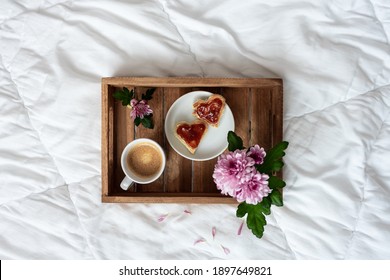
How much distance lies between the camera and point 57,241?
103 centimetres

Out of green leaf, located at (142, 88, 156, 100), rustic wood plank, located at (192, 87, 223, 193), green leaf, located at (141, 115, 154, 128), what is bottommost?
rustic wood plank, located at (192, 87, 223, 193)

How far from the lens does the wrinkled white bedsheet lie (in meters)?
0.99

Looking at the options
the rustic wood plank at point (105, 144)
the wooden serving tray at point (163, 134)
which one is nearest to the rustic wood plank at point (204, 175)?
the wooden serving tray at point (163, 134)

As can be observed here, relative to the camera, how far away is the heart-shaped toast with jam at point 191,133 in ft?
3.16

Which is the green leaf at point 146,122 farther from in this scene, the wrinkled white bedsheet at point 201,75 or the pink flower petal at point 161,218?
the pink flower petal at point 161,218

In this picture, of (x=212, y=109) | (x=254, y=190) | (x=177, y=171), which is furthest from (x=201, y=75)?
(x=254, y=190)

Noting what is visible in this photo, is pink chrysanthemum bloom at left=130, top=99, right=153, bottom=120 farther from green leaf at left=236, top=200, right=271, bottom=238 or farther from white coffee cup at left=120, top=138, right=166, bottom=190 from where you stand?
green leaf at left=236, top=200, right=271, bottom=238

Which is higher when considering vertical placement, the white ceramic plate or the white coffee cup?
the white ceramic plate

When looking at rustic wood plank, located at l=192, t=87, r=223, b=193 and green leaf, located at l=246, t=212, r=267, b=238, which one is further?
rustic wood plank, located at l=192, t=87, r=223, b=193

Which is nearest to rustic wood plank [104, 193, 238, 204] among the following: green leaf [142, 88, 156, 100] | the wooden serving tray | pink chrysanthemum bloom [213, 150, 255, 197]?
the wooden serving tray

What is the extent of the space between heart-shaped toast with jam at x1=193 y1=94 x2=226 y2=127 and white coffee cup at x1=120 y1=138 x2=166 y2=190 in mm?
136

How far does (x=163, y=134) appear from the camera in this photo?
101 cm

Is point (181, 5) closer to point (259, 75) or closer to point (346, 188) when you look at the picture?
point (259, 75)

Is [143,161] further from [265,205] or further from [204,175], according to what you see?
[265,205]
